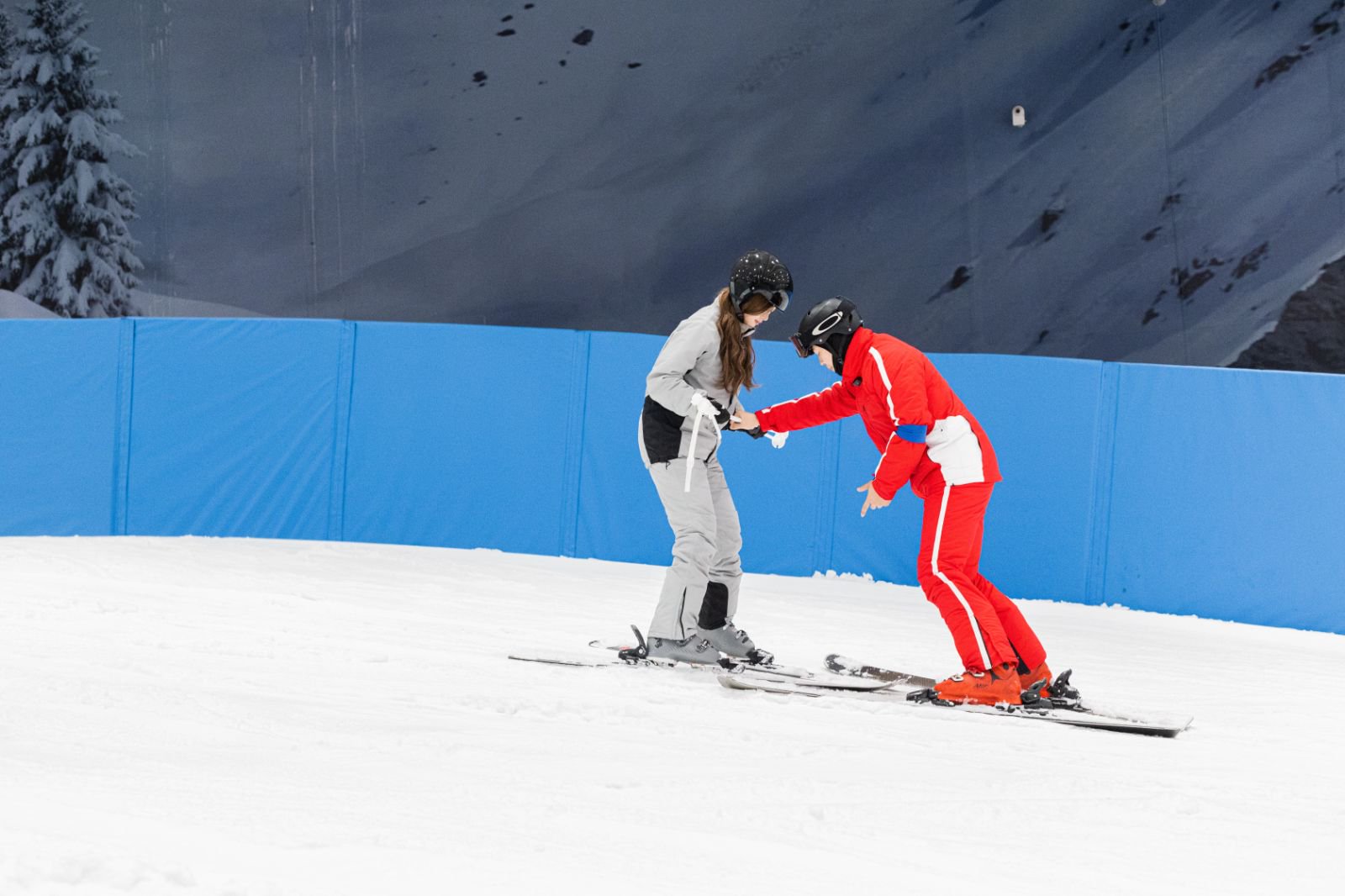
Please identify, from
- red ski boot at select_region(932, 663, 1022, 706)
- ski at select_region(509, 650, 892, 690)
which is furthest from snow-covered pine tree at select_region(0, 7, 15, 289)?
red ski boot at select_region(932, 663, 1022, 706)

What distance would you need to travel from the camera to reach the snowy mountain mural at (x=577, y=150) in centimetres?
1802

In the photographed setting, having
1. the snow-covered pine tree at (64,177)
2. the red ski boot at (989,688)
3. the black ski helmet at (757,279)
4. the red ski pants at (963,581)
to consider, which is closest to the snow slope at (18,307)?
the snow-covered pine tree at (64,177)

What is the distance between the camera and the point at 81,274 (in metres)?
19.2

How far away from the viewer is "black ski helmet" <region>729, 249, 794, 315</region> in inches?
186

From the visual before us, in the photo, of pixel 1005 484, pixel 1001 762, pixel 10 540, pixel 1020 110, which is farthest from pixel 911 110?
pixel 1001 762

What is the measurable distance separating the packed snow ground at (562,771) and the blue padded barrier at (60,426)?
271 cm

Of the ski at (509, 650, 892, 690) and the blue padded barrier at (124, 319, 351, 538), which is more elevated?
A: the blue padded barrier at (124, 319, 351, 538)

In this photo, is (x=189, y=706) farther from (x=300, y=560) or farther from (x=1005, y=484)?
(x=1005, y=484)

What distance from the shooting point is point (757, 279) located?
4727 millimetres

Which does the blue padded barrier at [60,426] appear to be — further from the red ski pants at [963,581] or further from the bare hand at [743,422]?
the red ski pants at [963,581]

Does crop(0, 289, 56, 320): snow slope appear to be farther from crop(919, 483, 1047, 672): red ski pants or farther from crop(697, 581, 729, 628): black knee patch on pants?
crop(919, 483, 1047, 672): red ski pants

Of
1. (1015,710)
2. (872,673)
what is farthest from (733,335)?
(1015,710)

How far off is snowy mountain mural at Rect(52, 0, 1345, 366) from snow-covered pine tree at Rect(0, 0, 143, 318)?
1.15 feet

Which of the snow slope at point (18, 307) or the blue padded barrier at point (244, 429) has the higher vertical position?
the snow slope at point (18, 307)
